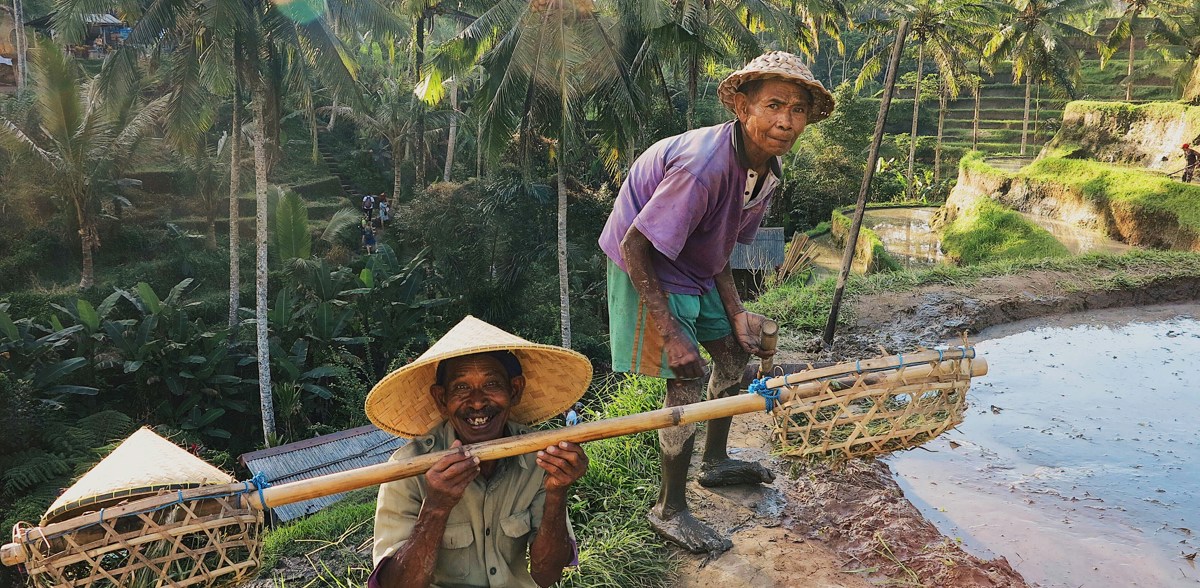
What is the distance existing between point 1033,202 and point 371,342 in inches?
675

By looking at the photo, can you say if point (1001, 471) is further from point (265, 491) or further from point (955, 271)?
point (955, 271)

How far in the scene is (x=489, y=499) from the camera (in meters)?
2.25

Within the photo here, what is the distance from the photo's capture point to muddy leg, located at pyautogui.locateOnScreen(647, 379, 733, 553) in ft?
10.3

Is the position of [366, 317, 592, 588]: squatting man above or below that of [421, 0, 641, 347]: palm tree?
below

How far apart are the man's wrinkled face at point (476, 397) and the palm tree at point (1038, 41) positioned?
30.2 meters

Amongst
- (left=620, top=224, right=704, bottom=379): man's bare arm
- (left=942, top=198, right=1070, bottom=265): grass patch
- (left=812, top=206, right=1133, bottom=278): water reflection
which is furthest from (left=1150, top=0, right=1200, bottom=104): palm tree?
(left=620, top=224, right=704, bottom=379): man's bare arm

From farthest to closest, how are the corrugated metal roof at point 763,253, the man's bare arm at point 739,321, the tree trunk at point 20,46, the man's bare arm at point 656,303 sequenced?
1. the tree trunk at point 20,46
2. the corrugated metal roof at point 763,253
3. the man's bare arm at point 739,321
4. the man's bare arm at point 656,303

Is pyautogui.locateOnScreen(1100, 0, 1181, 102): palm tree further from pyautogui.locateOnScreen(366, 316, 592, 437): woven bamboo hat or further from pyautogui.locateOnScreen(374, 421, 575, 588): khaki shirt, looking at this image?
pyautogui.locateOnScreen(374, 421, 575, 588): khaki shirt

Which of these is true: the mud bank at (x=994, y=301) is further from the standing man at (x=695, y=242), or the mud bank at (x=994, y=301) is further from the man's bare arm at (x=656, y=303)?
the man's bare arm at (x=656, y=303)

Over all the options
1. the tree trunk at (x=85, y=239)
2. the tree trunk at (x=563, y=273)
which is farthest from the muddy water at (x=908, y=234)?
the tree trunk at (x=85, y=239)

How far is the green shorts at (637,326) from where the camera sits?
123 inches

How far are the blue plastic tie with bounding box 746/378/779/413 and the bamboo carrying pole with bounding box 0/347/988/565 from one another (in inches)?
0.5

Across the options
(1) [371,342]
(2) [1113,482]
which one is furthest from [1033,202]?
(2) [1113,482]

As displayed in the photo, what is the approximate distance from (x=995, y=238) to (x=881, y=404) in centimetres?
1726
